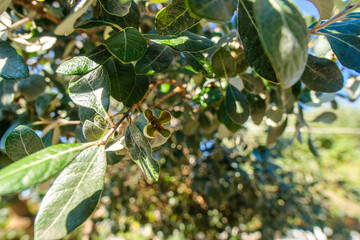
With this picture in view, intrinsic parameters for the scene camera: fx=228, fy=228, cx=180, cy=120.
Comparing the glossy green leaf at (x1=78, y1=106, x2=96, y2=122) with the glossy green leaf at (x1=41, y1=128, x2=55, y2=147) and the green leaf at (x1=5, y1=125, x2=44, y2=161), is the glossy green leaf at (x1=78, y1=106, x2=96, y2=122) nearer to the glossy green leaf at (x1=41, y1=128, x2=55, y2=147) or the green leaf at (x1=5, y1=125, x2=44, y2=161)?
the green leaf at (x1=5, y1=125, x2=44, y2=161)

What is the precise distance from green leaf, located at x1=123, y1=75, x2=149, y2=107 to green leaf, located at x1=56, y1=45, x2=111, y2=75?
0.09 m

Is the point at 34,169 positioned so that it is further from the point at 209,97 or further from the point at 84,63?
the point at 209,97

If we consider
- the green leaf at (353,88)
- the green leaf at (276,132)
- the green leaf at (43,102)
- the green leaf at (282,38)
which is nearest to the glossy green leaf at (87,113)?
the green leaf at (43,102)

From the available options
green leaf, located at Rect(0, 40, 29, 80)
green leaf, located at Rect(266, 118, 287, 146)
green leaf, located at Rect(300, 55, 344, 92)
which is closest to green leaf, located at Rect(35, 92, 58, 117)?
green leaf, located at Rect(0, 40, 29, 80)

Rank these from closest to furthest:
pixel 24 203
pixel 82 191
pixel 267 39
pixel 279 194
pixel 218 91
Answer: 1. pixel 267 39
2. pixel 82 191
3. pixel 218 91
4. pixel 279 194
5. pixel 24 203

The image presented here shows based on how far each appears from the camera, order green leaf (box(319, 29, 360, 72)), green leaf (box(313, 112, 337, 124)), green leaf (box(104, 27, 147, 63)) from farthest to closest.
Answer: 1. green leaf (box(313, 112, 337, 124))
2. green leaf (box(319, 29, 360, 72))
3. green leaf (box(104, 27, 147, 63))

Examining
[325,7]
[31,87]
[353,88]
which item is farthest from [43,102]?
[353,88]

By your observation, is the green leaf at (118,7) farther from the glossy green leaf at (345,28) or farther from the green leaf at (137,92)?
the glossy green leaf at (345,28)

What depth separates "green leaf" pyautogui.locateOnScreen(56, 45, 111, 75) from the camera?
388 mm

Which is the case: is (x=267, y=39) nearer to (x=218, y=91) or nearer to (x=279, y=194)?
(x=218, y=91)

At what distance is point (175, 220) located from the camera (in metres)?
2.29

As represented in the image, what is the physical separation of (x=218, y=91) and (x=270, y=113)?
24 cm

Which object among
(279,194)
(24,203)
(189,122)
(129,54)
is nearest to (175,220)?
(279,194)

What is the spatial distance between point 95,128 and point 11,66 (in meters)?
0.21
